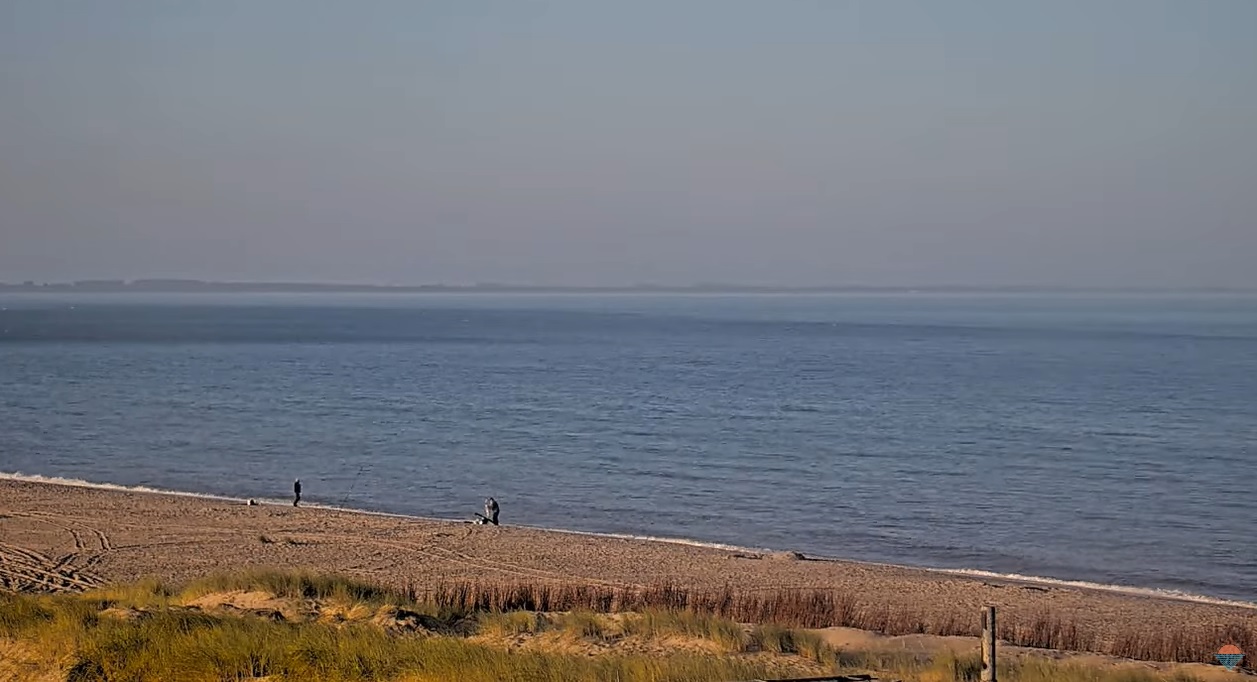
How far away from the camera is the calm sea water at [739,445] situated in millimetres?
29016

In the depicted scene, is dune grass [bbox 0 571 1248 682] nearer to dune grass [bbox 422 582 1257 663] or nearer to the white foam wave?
dune grass [bbox 422 582 1257 663]

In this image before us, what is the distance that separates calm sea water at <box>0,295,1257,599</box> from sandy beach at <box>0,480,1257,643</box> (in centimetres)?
314

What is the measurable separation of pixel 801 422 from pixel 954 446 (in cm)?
855

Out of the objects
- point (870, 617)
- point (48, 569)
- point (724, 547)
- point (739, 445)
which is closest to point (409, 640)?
point (870, 617)

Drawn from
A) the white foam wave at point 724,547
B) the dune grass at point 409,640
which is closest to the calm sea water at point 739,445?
the white foam wave at point 724,547

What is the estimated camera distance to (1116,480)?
3597cm

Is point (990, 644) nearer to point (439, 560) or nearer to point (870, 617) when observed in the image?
point (870, 617)

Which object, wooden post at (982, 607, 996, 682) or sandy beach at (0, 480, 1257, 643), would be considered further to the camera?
sandy beach at (0, 480, 1257, 643)

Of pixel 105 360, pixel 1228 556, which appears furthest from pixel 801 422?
pixel 105 360

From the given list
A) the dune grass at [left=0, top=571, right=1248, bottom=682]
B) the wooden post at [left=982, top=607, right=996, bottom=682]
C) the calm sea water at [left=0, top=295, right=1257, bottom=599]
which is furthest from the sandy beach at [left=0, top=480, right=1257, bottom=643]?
the wooden post at [left=982, top=607, right=996, bottom=682]

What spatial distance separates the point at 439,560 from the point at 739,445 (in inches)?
902

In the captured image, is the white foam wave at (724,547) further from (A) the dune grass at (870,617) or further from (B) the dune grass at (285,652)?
(B) the dune grass at (285,652)

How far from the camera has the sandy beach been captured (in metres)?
20.4

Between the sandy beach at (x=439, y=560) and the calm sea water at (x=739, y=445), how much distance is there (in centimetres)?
314
